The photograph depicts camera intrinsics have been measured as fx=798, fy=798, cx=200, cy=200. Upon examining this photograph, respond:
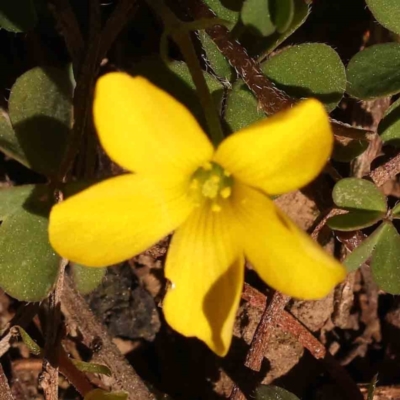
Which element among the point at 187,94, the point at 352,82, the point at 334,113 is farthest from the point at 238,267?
the point at 334,113

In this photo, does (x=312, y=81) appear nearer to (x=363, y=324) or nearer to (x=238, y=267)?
(x=238, y=267)

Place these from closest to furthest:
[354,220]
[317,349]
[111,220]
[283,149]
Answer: [283,149]
[111,220]
[354,220]
[317,349]

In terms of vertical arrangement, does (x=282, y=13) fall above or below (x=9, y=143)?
above

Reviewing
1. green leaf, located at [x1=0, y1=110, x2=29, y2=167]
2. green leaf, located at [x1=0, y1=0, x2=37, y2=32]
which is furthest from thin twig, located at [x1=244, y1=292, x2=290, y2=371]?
green leaf, located at [x1=0, y1=0, x2=37, y2=32]

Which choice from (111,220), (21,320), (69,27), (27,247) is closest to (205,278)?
(111,220)

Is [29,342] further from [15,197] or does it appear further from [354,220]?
[354,220]

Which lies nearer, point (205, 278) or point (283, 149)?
point (283, 149)
